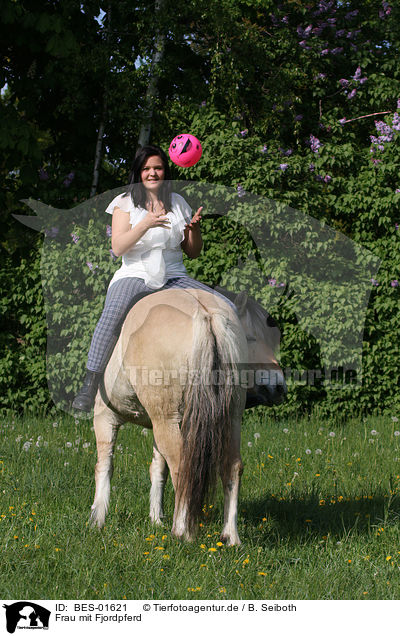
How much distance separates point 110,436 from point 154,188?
1623 mm

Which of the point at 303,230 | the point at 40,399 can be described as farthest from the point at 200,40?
the point at 40,399

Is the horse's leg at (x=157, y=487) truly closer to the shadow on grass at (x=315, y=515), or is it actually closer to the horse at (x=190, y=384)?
the shadow on grass at (x=315, y=515)

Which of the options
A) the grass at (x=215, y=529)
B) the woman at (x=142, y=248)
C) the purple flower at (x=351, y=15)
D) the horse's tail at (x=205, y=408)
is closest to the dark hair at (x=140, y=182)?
the woman at (x=142, y=248)

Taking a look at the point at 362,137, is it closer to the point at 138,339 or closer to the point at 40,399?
the point at 40,399

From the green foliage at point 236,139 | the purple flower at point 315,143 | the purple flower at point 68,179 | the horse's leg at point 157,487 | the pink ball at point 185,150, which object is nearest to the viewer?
the pink ball at point 185,150

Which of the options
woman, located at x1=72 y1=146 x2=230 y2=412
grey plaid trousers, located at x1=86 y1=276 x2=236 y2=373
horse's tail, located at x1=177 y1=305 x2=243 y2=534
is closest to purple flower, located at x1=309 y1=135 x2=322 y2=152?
woman, located at x1=72 y1=146 x2=230 y2=412

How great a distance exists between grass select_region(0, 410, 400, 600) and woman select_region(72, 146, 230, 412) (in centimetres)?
89

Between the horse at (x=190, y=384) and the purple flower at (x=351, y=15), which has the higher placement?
the purple flower at (x=351, y=15)

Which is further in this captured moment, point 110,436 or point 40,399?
point 40,399

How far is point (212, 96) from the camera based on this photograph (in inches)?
349
